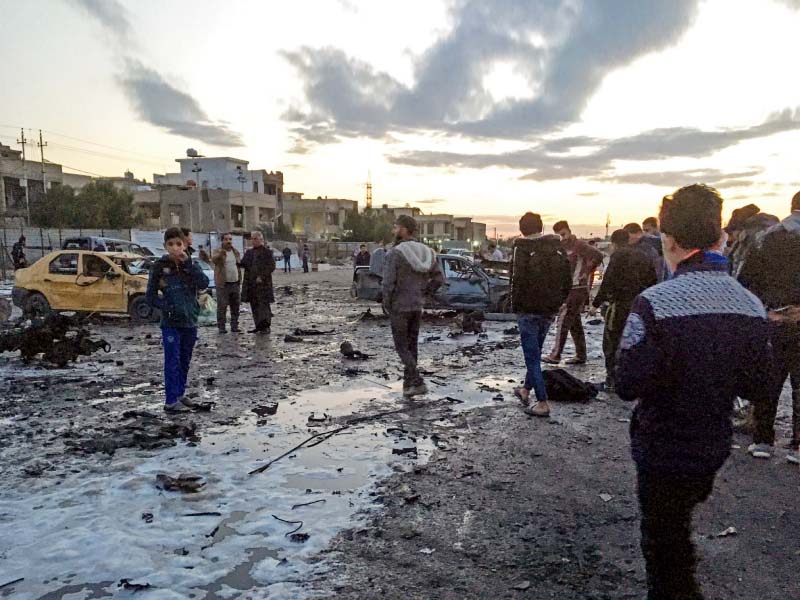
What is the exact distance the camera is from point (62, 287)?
501 inches

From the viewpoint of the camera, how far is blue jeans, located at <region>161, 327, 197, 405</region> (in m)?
5.81

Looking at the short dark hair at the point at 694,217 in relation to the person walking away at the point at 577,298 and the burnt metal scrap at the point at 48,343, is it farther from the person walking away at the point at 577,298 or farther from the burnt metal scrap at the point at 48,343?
the burnt metal scrap at the point at 48,343

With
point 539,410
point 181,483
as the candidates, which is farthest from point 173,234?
point 539,410

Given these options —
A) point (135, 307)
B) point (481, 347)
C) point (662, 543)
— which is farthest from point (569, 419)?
point (135, 307)

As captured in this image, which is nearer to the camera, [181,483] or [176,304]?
[181,483]

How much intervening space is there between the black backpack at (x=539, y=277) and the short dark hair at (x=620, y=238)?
1320mm

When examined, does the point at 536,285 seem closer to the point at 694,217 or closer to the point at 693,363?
the point at 694,217

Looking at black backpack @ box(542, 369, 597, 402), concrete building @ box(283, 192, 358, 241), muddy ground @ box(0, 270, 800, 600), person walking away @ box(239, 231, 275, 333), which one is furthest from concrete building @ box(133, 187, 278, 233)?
black backpack @ box(542, 369, 597, 402)

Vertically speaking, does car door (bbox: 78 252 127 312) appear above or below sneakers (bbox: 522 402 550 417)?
above

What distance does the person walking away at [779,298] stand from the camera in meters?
4.23

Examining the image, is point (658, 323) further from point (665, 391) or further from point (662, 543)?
point (662, 543)

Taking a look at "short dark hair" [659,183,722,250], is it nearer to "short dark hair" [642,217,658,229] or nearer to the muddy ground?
the muddy ground

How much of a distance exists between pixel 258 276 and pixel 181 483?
749 centimetres

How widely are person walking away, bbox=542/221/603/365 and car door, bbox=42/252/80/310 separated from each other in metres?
10.2
